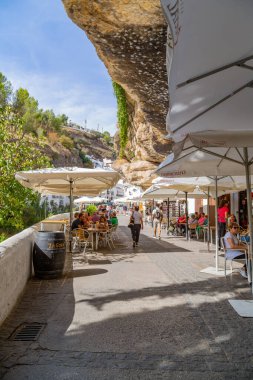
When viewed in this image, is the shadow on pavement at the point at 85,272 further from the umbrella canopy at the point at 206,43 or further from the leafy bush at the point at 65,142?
the leafy bush at the point at 65,142

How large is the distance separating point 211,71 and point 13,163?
12320 mm

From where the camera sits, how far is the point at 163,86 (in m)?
13.6

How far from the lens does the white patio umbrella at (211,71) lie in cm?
238

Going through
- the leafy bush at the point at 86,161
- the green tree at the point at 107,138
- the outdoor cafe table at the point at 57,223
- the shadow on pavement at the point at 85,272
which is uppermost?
the green tree at the point at 107,138

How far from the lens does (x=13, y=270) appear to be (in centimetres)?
529

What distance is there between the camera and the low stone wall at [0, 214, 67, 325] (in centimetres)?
458

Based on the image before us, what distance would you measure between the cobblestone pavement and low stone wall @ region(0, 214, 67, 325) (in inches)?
7.1

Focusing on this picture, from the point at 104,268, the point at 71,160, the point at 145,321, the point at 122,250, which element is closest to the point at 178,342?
the point at 145,321

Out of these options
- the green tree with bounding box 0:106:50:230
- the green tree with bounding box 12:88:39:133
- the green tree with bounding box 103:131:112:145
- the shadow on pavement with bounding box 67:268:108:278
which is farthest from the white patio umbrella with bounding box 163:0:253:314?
the green tree with bounding box 103:131:112:145

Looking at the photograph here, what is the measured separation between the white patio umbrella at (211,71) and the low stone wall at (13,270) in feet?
9.58

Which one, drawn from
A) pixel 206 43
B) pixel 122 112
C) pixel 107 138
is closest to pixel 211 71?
pixel 206 43

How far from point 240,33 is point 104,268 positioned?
7.00 meters

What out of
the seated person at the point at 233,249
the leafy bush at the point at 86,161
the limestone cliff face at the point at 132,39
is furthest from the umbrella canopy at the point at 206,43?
the leafy bush at the point at 86,161

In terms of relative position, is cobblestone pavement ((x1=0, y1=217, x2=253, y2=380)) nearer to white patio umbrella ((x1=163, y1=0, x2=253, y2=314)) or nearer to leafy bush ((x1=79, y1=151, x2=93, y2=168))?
white patio umbrella ((x1=163, y1=0, x2=253, y2=314))
